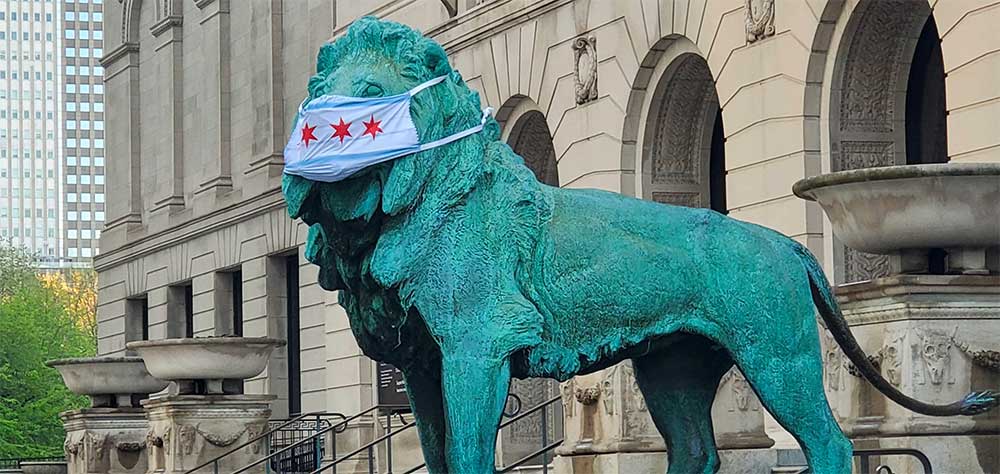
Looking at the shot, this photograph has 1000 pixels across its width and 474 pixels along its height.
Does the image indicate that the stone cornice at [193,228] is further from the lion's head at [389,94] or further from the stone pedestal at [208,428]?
the lion's head at [389,94]

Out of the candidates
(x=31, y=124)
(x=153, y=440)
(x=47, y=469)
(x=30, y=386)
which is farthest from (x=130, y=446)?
(x=31, y=124)

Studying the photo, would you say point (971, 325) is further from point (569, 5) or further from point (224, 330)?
point (224, 330)

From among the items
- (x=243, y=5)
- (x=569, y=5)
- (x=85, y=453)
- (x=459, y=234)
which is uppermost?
(x=243, y=5)

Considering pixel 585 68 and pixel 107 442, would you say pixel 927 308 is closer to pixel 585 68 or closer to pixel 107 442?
pixel 585 68

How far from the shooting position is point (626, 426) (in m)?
19.2

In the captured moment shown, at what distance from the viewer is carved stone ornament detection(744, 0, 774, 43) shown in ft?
70.6

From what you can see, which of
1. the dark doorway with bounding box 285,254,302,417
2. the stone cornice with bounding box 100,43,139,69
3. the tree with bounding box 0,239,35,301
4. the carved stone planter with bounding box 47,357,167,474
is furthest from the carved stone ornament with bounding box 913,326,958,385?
the tree with bounding box 0,239,35,301

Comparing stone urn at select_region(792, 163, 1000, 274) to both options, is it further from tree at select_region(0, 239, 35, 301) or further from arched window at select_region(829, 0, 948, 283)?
tree at select_region(0, 239, 35, 301)

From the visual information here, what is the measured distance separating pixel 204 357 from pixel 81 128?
160m

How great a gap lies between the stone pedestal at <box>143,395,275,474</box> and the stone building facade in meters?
4.06

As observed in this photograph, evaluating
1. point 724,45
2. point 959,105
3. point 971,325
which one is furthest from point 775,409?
point 724,45

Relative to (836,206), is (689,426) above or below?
below

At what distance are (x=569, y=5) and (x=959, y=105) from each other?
27.4ft

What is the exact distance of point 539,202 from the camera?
8.19 metres
